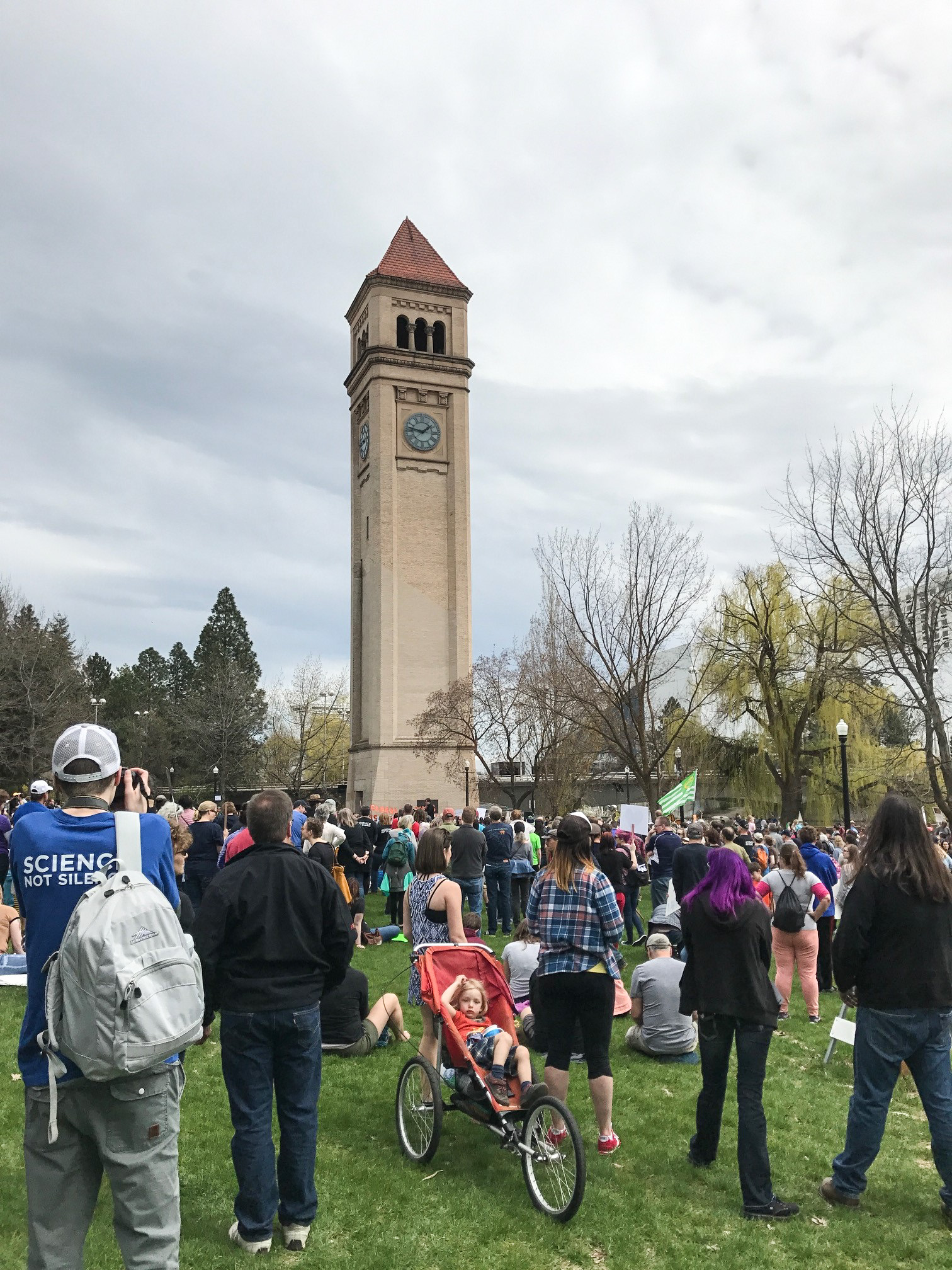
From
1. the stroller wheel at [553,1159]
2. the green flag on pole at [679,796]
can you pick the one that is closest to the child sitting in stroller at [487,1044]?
the stroller wheel at [553,1159]

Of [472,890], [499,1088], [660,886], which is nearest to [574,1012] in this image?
[499,1088]

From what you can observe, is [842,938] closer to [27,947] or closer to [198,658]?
[27,947]

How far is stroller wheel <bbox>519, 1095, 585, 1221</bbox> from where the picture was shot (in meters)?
4.98

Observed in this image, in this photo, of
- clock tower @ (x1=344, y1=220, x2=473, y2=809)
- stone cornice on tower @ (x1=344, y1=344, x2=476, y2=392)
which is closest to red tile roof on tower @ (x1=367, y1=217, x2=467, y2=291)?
clock tower @ (x1=344, y1=220, x2=473, y2=809)

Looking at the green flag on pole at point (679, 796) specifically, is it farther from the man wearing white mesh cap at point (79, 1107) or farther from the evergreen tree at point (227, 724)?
the evergreen tree at point (227, 724)

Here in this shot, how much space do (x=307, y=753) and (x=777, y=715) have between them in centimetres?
4222

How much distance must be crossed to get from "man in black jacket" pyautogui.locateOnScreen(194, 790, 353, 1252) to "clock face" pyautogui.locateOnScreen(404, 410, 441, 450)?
41993 millimetres

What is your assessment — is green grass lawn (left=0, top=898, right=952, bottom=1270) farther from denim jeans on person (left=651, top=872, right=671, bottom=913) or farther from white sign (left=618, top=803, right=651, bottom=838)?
white sign (left=618, top=803, right=651, bottom=838)

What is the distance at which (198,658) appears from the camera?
76812mm

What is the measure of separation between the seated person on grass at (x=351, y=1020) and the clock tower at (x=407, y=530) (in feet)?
111

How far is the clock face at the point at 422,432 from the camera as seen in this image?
150 feet

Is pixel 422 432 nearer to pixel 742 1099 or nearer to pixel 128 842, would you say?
pixel 742 1099

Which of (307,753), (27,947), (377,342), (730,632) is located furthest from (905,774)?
(307,753)

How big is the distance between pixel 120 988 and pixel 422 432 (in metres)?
44.1
